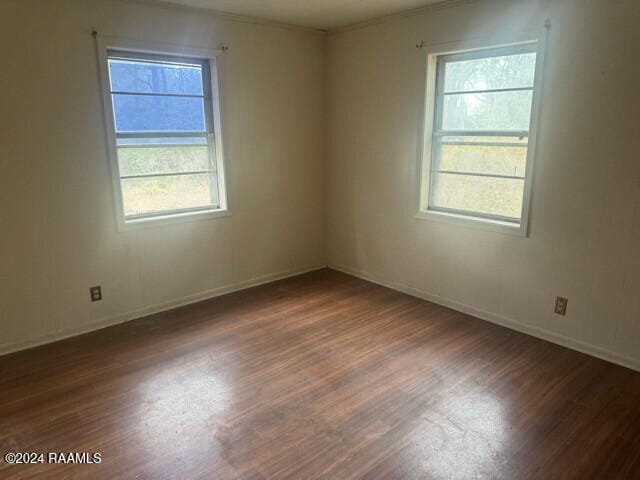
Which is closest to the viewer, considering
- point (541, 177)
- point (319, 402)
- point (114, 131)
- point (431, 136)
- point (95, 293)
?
point (319, 402)

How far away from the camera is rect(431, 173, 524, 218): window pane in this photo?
329 cm

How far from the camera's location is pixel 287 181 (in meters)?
4.39

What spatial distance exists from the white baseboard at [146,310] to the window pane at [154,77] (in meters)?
1.72

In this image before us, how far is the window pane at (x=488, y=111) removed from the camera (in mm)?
3131

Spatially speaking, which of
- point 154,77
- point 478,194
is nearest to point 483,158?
point 478,194

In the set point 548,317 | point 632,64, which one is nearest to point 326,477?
point 548,317

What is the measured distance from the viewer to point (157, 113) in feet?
11.5

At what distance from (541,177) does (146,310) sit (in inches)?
125

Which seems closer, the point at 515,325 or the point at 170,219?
the point at 515,325

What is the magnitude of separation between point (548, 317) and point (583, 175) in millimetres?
1014

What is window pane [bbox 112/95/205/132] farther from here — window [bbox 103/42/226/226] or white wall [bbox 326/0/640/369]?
white wall [bbox 326/0/640/369]

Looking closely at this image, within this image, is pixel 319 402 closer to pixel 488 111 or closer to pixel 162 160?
pixel 162 160

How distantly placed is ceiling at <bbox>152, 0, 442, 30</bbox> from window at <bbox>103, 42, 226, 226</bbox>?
475 mm

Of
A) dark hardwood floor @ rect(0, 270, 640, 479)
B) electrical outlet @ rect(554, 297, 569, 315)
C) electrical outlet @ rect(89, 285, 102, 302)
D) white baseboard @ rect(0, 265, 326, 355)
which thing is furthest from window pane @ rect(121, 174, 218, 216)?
electrical outlet @ rect(554, 297, 569, 315)
